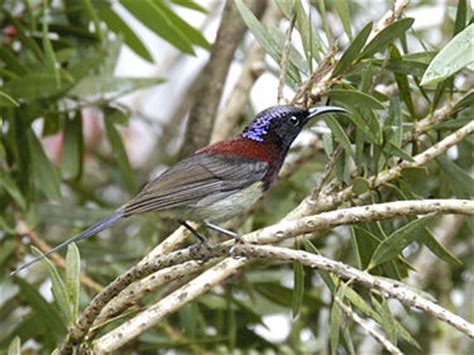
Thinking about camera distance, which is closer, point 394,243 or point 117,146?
point 394,243

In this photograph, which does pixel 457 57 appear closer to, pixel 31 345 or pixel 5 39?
pixel 5 39

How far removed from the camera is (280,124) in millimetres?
2693

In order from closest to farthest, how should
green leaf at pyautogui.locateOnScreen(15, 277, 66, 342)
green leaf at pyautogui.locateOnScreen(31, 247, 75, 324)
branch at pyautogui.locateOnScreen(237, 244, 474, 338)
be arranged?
branch at pyautogui.locateOnScreen(237, 244, 474, 338)
green leaf at pyautogui.locateOnScreen(31, 247, 75, 324)
green leaf at pyautogui.locateOnScreen(15, 277, 66, 342)

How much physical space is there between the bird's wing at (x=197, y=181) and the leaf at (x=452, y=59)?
751mm

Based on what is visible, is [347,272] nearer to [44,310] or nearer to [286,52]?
[286,52]

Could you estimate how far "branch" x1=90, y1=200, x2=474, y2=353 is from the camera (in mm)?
1912

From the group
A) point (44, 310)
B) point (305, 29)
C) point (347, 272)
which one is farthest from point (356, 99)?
point (44, 310)

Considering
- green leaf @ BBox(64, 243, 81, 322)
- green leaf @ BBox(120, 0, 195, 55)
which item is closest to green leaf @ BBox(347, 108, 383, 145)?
green leaf @ BBox(64, 243, 81, 322)

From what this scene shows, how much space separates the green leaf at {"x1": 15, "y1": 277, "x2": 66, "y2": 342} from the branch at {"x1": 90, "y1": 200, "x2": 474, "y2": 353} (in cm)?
70

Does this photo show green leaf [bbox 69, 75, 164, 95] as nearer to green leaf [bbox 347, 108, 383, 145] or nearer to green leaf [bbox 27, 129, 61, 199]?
green leaf [bbox 27, 129, 61, 199]

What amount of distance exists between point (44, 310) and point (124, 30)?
0.84m

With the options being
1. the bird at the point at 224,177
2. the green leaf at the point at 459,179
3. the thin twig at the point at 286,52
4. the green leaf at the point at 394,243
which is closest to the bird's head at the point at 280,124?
the bird at the point at 224,177

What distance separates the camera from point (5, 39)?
122 inches

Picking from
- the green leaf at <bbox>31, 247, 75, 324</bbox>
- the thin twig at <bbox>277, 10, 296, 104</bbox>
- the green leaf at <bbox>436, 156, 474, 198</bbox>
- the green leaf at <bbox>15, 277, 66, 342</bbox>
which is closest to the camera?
the green leaf at <bbox>31, 247, 75, 324</bbox>
